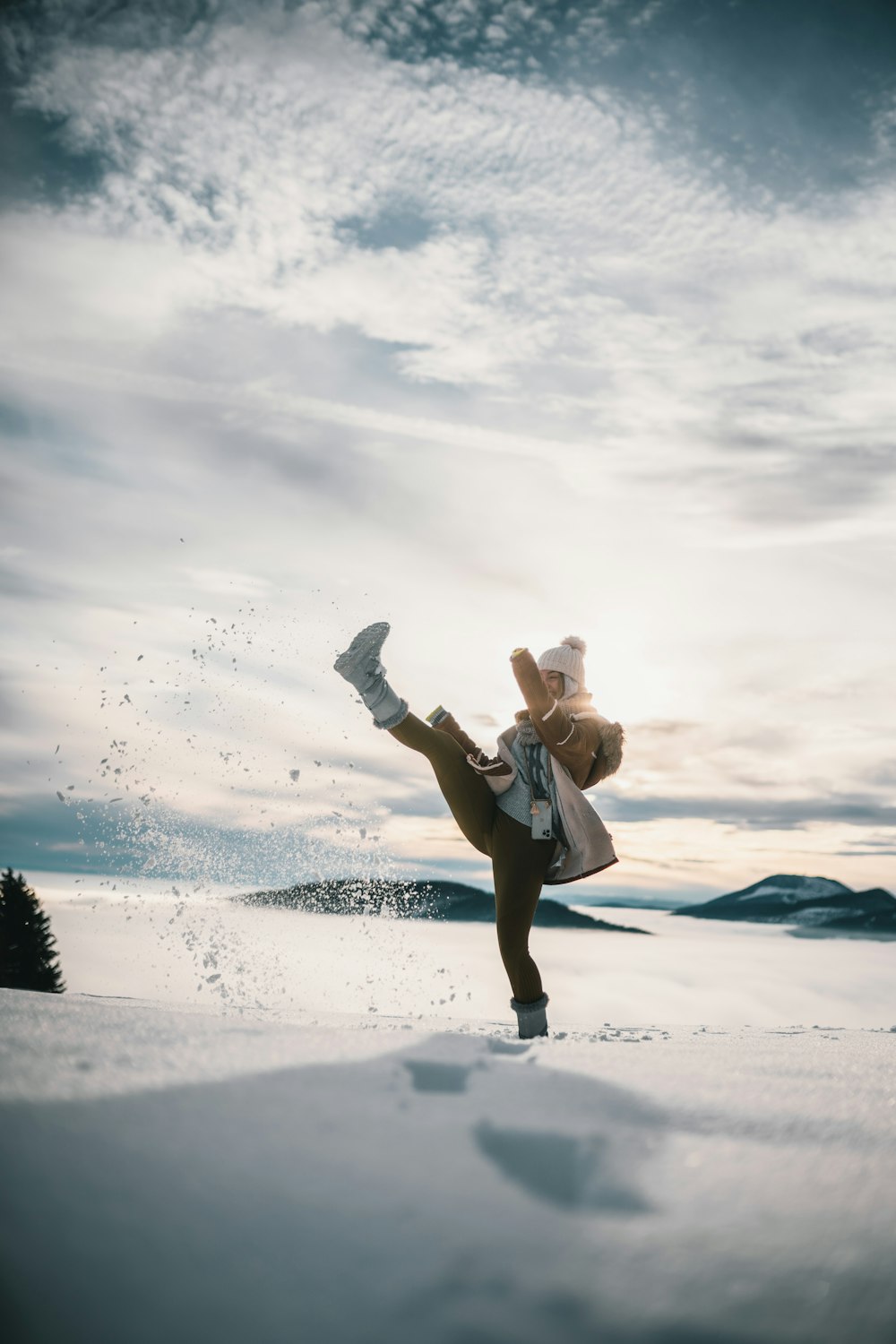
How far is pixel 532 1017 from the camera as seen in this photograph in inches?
124

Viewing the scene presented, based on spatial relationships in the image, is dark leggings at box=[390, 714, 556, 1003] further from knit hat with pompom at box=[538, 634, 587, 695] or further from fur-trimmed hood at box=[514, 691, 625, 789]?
knit hat with pompom at box=[538, 634, 587, 695]

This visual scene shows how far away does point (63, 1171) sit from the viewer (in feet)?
3.76

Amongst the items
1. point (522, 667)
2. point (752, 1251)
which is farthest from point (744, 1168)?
point (522, 667)

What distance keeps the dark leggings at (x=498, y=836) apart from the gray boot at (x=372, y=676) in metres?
0.07

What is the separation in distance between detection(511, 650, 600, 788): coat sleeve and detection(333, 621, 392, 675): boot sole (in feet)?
1.89

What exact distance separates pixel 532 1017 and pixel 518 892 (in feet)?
1.58

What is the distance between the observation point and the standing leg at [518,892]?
10.5ft

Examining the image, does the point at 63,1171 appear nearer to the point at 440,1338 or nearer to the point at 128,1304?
the point at 128,1304

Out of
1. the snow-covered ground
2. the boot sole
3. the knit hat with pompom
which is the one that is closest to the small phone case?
the knit hat with pompom

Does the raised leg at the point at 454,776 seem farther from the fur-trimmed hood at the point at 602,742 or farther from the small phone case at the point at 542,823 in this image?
the fur-trimmed hood at the point at 602,742

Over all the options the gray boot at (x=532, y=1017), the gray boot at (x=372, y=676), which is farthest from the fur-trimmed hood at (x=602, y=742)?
the gray boot at (x=532, y=1017)

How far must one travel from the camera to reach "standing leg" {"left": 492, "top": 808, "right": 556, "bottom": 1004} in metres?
3.20

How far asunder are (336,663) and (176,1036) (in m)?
1.76

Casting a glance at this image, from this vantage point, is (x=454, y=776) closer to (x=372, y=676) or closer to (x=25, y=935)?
(x=372, y=676)
